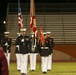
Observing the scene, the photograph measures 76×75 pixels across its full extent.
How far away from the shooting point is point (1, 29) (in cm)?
2273

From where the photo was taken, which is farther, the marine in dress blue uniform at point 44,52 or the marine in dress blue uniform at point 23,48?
the marine in dress blue uniform at point 44,52

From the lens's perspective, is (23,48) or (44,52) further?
(44,52)

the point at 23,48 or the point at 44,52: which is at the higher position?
the point at 23,48

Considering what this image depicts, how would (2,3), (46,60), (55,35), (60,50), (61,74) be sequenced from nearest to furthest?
(61,74)
(46,60)
(60,50)
(55,35)
(2,3)

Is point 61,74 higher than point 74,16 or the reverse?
the reverse

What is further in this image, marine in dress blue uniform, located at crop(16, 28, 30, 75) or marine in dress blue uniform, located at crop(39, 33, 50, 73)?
marine in dress blue uniform, located at crop(39, 33, 50, 73)

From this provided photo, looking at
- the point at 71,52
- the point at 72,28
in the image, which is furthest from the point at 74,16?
the point at 71,52

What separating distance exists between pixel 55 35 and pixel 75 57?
2.73m

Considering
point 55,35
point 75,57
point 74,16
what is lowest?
point 75,57

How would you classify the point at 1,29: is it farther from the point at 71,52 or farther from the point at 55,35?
the point at 71,52

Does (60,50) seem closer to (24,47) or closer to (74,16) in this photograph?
(74,16)

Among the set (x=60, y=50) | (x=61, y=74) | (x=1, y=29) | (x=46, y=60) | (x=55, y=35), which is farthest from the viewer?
(x=1, y=29)

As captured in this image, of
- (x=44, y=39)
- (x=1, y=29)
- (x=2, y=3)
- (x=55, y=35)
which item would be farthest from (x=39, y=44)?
(x=2, y=3)

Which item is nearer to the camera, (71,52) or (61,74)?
(61,74)
